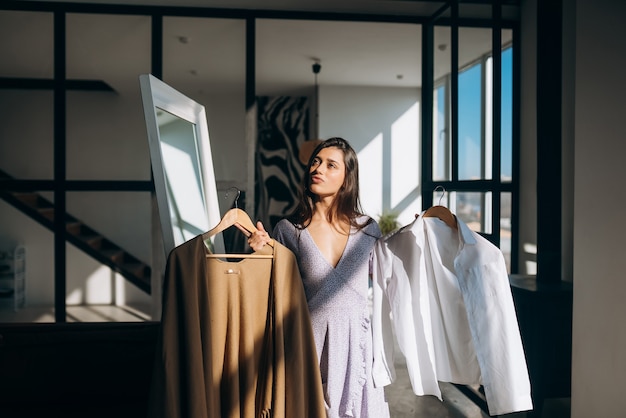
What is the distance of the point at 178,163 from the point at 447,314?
1123 millimetres

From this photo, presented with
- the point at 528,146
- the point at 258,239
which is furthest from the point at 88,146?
the point at 528,146

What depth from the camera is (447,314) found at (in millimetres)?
1754

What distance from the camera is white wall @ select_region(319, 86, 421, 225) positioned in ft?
21.1

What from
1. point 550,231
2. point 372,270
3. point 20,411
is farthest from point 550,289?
point 20,411

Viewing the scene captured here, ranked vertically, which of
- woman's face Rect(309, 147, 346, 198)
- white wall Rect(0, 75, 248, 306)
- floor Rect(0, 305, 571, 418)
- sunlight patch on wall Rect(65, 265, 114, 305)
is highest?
white wall Rect(0, 75, 248, 306)

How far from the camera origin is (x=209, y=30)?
3.93 m

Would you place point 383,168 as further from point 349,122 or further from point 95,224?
point 95,224

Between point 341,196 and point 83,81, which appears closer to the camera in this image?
point 341,196

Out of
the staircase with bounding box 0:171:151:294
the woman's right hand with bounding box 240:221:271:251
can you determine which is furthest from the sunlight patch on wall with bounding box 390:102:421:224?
the woman's right hand with bounding box 240:221:271:251

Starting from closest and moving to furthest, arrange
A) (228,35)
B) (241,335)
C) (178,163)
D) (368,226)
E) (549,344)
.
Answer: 1. (241,335)
2. (368,226)
3. (178,163)
4. (549,344)
5. (228,35)

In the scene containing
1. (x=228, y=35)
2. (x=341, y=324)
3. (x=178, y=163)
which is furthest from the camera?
(x=228, y=35)

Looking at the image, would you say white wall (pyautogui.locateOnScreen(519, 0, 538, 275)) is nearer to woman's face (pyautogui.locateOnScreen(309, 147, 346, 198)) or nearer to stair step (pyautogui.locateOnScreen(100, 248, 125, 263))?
woman's face (pyautogui.locateOnScreen(309, 147, 346, 198))

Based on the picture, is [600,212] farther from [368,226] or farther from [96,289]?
[96,289]

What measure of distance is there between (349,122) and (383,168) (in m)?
0.72
